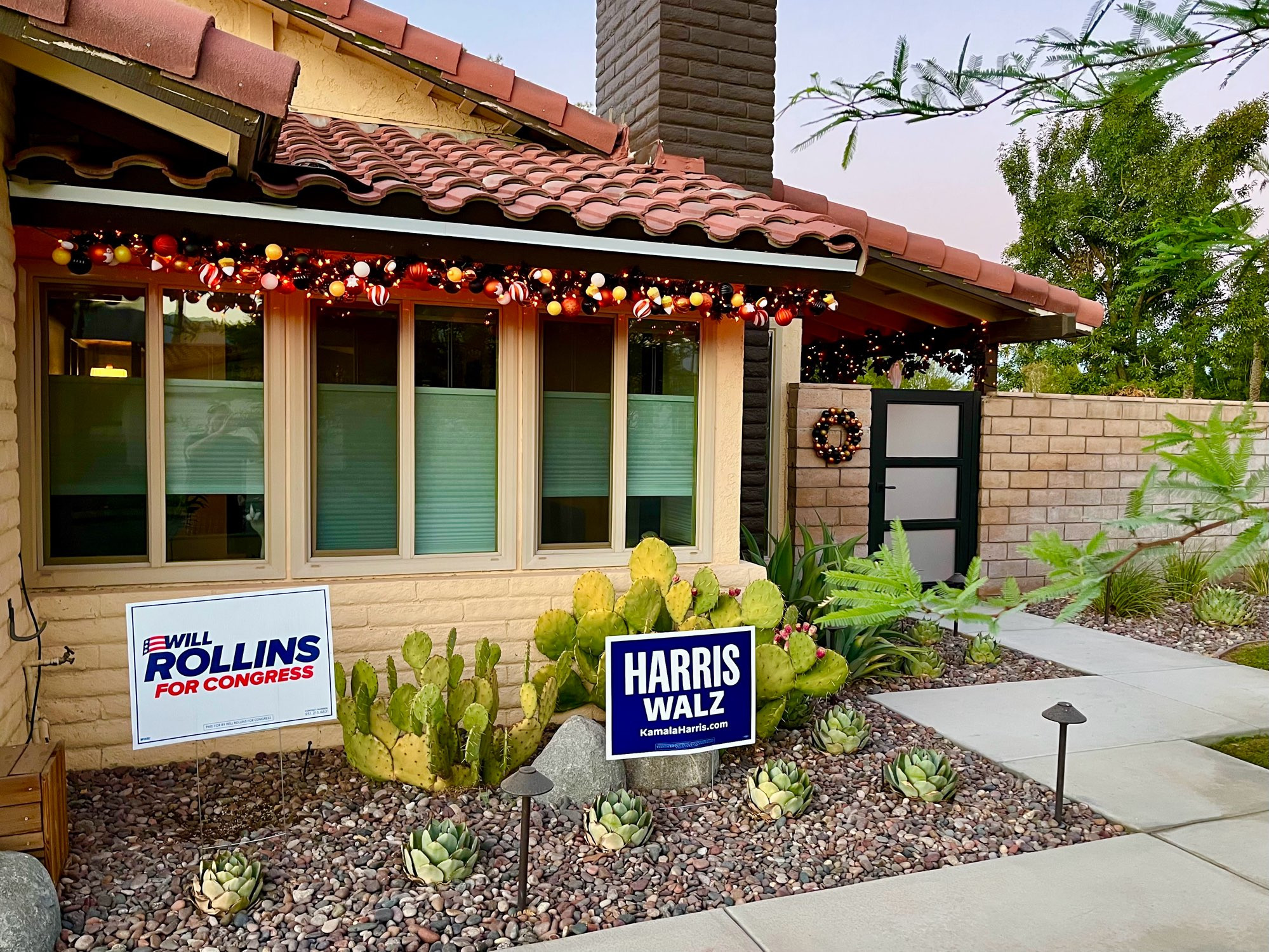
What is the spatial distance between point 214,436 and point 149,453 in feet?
0.98

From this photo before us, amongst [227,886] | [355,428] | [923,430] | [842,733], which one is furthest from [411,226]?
[923,430]

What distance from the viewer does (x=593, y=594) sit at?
15.9ft

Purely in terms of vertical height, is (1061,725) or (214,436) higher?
(214,436)

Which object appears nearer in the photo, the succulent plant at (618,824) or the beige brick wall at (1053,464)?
the succulent plant at (618,824)

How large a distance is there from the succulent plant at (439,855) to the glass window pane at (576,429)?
1.98m

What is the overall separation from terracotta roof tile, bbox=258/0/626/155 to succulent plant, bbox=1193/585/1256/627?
21.3 feet

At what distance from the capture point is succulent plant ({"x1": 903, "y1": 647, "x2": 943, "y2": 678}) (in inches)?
251

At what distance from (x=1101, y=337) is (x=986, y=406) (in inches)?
511

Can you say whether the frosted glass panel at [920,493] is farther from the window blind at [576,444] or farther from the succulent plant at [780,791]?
the succulent plant at [780,791]

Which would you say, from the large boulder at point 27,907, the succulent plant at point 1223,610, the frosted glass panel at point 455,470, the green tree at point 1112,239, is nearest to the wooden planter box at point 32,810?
the large boulder at point 27,907

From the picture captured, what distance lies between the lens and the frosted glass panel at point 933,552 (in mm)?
8828

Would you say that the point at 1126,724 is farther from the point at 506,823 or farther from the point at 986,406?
the point at 986,406

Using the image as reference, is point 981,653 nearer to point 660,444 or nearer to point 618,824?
point 660,444

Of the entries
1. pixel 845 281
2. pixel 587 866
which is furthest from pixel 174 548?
pixel 845 281
